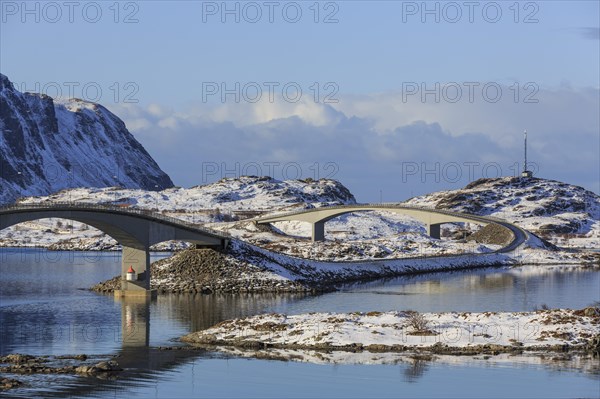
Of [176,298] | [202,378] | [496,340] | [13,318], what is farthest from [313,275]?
[202,378]

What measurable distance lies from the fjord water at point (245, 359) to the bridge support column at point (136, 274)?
9.76ft

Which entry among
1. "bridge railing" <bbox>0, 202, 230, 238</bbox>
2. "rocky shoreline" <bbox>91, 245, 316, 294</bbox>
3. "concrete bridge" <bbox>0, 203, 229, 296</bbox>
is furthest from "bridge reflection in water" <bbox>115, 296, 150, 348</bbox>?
"bridge railing" <bbox>0, 202, 230, 238</bbox>

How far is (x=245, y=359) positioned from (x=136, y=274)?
159 feet

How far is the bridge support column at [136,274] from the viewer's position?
108281 mm

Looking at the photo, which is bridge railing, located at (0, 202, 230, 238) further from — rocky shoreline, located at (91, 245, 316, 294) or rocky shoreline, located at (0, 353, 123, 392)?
rocky shoreline, located at (0, 353, 123, 392)

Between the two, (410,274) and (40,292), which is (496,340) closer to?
(40,292)

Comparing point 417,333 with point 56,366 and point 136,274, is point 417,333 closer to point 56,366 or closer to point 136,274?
point 56,366

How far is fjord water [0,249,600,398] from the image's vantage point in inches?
2132

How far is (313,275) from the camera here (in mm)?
123250

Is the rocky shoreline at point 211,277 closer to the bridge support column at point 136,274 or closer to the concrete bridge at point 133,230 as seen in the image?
the bridge support column at point 136,274

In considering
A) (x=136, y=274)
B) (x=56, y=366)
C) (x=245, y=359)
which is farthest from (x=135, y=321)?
(x=136, y=274)

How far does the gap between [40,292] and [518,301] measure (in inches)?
1685

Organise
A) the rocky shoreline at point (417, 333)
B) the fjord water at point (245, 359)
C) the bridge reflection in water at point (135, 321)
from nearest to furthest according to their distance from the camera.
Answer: the fjord water at point (245, 359), the rocky shoreline at point (417, 333), the bridge reflection in water at point (135, 321)

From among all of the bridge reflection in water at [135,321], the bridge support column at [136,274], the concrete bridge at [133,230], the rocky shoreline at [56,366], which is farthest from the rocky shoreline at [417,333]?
the bridge support column at [136,274]
